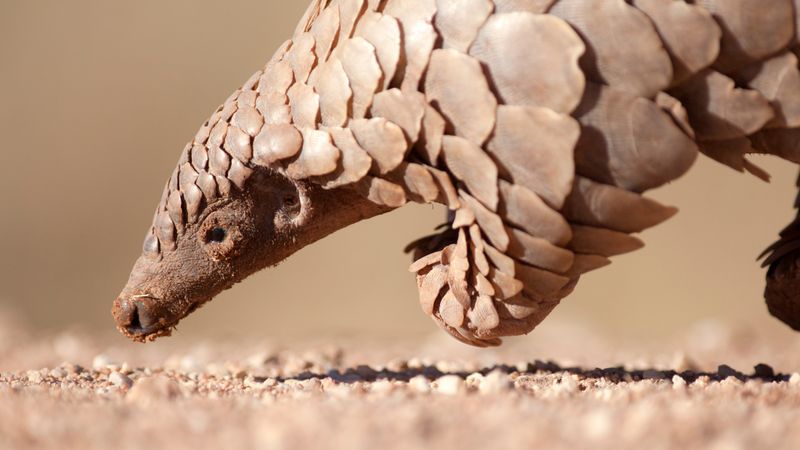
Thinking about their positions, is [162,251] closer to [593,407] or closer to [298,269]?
[593,407]

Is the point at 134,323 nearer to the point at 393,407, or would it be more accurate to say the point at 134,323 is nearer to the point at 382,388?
the point at 382,388

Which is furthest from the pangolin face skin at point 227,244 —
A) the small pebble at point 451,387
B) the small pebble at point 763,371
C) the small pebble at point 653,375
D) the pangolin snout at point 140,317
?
the small pebble at point 763,371

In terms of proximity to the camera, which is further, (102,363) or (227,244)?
(102,363)

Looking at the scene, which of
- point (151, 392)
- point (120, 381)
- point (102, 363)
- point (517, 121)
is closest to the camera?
point (151, 392)

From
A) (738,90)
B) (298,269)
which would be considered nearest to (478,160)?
(738,90)

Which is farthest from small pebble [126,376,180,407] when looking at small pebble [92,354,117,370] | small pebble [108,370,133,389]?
small pebble [92,354,117,370]

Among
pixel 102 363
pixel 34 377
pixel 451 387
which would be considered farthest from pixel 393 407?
pixel 102 363

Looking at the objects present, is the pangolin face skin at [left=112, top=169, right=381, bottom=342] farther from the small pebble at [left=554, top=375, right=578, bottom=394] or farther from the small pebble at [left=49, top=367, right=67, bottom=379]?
the small pebble at [left=554, top=375, right=578, bottom=394]

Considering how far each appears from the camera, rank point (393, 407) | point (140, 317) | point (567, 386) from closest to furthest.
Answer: point (393, 407), point (567, 386), point (140, 317)
